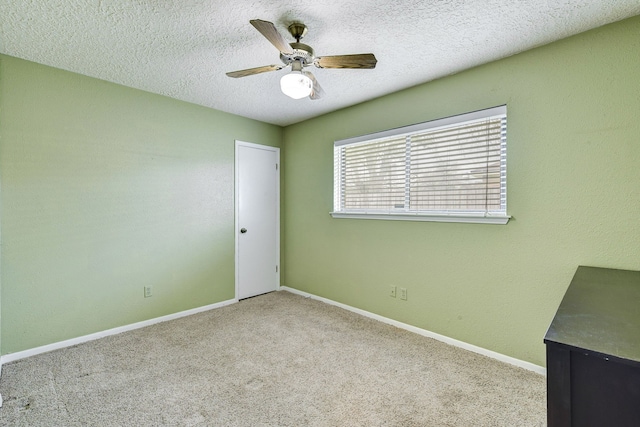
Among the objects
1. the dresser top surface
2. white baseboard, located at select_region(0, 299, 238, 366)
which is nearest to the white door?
white baseboard, located at select_region(0, 299, 238, 366)

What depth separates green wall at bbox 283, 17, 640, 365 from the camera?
1854 mm

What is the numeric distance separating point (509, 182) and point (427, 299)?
126 centimetres

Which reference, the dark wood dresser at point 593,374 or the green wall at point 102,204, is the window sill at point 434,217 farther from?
the green wall at point 102,204

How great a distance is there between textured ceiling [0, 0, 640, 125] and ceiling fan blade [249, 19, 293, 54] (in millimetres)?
222

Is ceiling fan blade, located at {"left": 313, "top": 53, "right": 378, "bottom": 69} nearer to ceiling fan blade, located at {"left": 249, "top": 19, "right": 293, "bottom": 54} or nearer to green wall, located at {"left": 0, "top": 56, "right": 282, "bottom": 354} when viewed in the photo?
ceiling fan blade, located at {"left": 249, "top": 19, "right": 293, "bottom": 54}

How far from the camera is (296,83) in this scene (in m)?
1.88

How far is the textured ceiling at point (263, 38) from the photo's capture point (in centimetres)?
172

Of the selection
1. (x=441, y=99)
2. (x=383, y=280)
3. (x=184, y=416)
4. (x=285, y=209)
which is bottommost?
(x=184, y=416)

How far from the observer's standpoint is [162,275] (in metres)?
3.18

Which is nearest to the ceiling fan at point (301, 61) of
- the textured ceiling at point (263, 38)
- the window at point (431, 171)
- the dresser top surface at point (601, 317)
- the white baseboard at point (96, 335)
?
the textured ceiling at point (263, 38)

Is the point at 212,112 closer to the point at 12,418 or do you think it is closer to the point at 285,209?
the point at 285,209

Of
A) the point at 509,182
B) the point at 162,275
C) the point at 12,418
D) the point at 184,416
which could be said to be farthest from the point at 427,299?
the point at 12,418

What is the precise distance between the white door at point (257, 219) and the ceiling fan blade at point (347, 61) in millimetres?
2180

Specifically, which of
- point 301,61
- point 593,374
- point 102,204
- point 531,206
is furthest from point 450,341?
point 102,204
